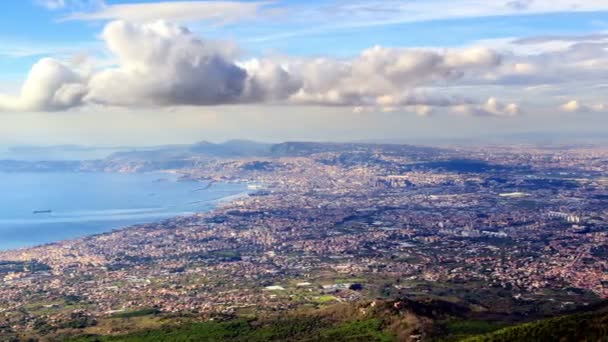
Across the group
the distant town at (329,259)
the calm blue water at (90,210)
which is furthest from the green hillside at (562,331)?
the calm blue water at (90,210)

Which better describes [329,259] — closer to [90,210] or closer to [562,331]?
[562,331]

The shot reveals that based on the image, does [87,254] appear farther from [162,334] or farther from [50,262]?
[162,334]

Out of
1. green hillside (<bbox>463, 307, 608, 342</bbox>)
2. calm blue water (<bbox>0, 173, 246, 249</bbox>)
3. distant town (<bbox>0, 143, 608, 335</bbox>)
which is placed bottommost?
calm blue water (<bbox>0, 173, 246, 249</bbox>)

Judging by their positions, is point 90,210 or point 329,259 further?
point 90,210

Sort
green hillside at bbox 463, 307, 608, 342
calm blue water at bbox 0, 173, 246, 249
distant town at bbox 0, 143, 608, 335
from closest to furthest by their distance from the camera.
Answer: green hillside at bbox 463, 307, 608, 342 < distant town at bbox 0, 143, 608, 335 < calm blue water at bbox 0, 173, 246, 249

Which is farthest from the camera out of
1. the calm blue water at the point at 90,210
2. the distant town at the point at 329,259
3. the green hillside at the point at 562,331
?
the calm blue water at the point at 90,210

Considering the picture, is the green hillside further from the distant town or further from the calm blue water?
the calm blue water

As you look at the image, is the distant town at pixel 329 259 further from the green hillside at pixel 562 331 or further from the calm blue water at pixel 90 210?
the green hillside at pixel 562 331

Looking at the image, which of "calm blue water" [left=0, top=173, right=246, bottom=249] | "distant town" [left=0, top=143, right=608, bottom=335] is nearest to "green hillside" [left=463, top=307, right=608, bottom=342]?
"distant town" [left=0, top=143, right=608, bottom=335]

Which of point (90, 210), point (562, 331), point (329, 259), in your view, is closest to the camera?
point (562, 331)

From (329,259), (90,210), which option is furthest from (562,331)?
(90,210)

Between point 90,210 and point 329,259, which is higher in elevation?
point 329,259

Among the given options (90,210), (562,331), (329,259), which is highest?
(562,331)
